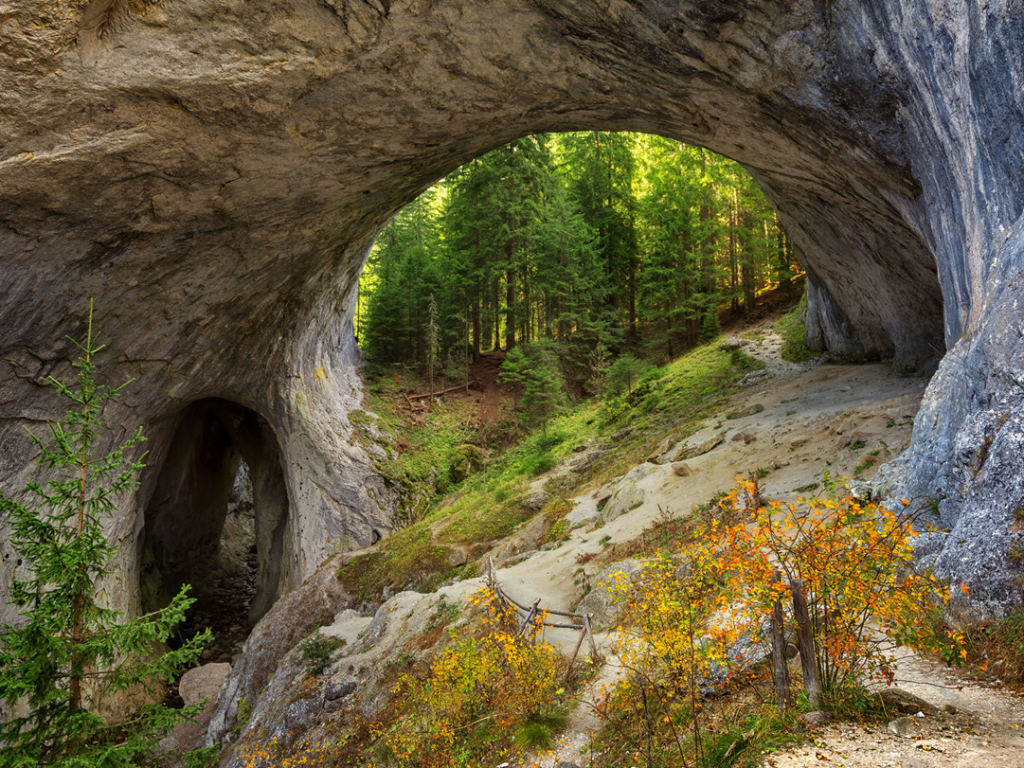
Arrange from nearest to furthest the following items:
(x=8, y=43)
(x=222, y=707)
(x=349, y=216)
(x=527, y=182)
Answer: (x=8, y=43), (x=222, y=707), (x=349, y=216), (x=527, y=182)

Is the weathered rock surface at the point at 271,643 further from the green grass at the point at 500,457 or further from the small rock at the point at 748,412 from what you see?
the small rock at the point at 748,412

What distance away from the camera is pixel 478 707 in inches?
269

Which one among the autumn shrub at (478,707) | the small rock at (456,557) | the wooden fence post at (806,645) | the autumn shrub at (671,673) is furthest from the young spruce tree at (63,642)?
the small rock at (456,557)

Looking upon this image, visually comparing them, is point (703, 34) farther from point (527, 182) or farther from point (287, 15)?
point (527, 182)

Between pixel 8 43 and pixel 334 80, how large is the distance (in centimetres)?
417

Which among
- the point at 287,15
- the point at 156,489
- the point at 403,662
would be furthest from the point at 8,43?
the point at 156,489

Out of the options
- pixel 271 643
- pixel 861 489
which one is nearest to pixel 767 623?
pixel 861 489

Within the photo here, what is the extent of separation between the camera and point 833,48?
25.1 ft

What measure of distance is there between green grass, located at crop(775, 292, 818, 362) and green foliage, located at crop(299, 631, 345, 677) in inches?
656

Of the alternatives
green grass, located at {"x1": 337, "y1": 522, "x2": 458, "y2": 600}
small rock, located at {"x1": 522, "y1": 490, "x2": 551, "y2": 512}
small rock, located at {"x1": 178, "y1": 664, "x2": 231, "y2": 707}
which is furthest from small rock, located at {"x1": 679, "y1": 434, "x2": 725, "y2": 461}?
small rock, located at {"x1": 178, "y1": 664, "x2": 231, "y2": 707}

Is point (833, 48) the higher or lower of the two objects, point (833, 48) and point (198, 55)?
the lower

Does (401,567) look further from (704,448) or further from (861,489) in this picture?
(861,489)

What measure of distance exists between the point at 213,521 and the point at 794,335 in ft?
80.6

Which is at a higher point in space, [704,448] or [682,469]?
[704,448]
